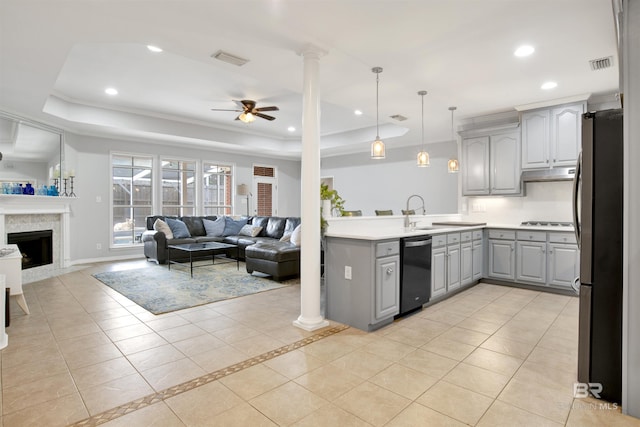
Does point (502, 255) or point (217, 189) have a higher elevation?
point (217, 189)

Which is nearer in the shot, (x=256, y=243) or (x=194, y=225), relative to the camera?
(x=256, y=243)

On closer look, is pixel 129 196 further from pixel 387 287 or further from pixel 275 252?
pixel 387 287

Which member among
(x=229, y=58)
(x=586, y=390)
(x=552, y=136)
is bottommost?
(x=586, y=390)

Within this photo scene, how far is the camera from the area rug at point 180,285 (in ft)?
13.9

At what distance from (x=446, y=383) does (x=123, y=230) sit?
744 centimetres

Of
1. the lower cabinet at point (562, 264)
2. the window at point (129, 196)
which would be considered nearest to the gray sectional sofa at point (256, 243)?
the window at point (129, 196)

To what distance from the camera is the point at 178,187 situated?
8.44 meters

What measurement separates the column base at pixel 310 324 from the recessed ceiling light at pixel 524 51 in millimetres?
Result: 3217

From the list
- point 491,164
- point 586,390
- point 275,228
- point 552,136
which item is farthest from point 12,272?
point 552,136

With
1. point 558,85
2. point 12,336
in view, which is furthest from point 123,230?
point 558,85

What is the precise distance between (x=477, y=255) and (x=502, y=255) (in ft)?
1.24

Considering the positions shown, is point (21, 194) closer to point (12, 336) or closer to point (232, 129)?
point (12, 336)

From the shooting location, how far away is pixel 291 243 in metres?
5.85

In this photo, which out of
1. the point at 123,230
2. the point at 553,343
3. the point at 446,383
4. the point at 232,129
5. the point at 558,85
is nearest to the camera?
the point at 446,383
